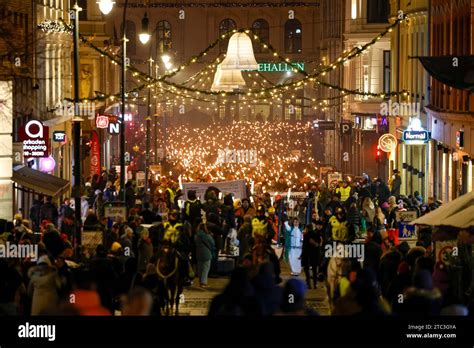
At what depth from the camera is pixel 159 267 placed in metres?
24.5

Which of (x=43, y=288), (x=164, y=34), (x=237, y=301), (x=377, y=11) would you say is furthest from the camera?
(x=164, y=34)

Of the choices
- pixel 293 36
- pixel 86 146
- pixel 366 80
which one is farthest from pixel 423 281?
pixel 293 36

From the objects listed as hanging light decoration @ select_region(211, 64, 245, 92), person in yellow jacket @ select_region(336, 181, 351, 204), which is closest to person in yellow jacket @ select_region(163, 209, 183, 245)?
hanging light decoration @ select_region(211, 64, 245, 92)

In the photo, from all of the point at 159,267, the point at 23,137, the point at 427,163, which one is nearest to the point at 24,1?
the point at 23,137

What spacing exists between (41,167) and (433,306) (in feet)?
103

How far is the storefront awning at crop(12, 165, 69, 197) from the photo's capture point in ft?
120

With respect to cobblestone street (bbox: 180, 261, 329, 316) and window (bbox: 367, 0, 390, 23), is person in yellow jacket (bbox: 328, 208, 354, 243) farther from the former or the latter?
window (bbox: 367, 0, 390, 23)

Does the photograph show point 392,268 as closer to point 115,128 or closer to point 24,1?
point 24,1

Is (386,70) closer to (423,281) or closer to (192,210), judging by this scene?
(192,210)

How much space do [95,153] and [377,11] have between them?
14.3 metres

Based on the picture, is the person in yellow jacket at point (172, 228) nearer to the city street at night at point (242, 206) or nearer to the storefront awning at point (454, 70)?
the city street at night at point (242, 206)

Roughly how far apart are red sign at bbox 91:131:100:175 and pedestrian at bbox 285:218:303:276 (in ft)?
113

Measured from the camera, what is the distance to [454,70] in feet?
90.2

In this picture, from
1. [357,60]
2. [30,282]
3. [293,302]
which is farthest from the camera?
[357,60]
